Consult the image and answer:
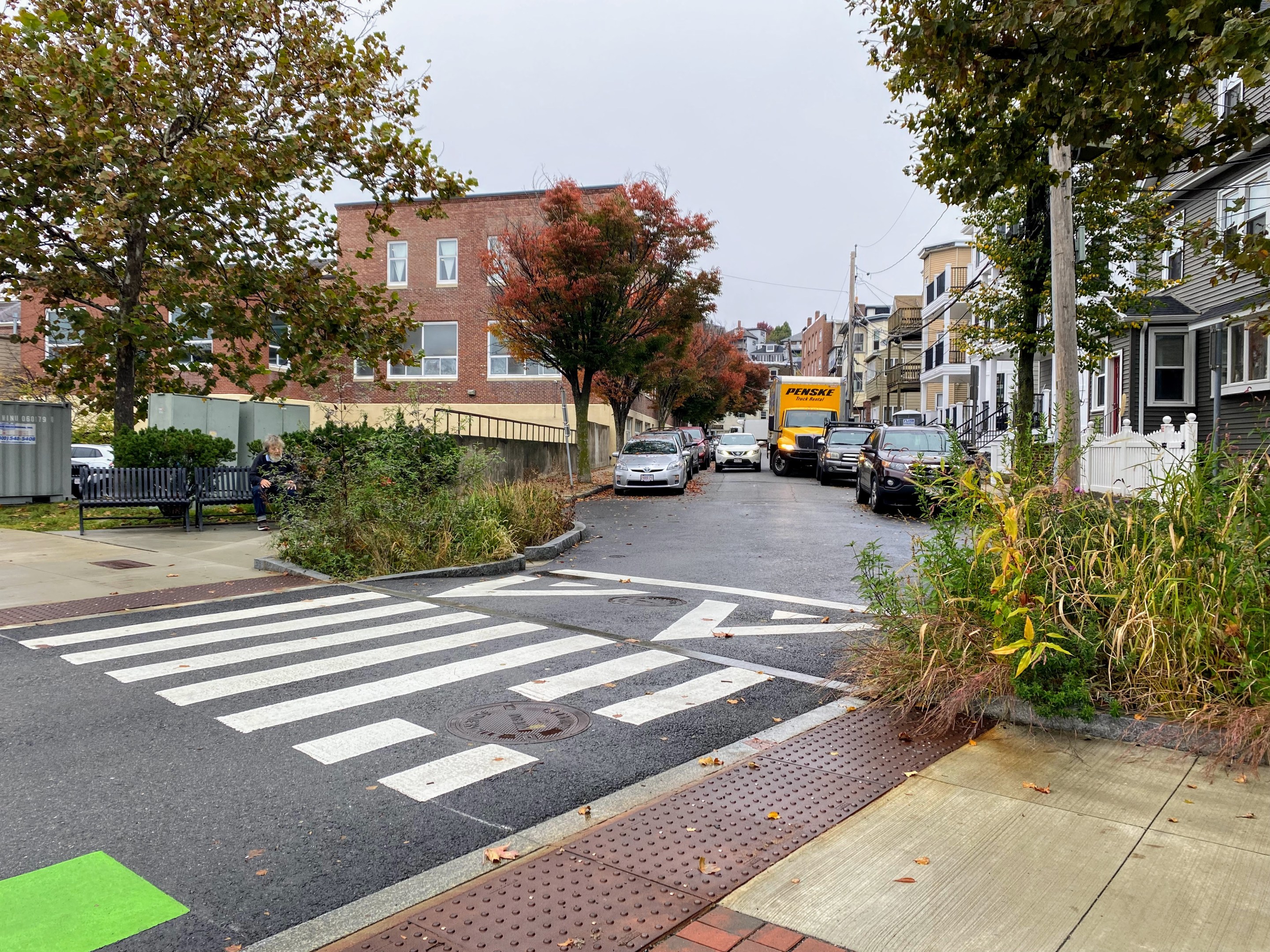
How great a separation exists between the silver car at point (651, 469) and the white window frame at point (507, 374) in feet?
38.3

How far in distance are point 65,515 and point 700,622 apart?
13.7m

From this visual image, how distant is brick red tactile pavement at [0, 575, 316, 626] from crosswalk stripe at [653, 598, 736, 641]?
434 cm

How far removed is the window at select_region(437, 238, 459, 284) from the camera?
38.0 meters

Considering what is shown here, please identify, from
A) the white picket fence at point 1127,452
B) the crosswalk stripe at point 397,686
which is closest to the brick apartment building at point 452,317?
the white picket fence at point 1127,452

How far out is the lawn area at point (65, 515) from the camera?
15719mm

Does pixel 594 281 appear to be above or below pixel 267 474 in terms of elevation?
above

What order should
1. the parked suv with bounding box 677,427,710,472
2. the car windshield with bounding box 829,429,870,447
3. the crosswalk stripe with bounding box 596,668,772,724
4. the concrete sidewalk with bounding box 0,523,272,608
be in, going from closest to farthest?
1. the crosswalk stripe with bounding box 596,668,772,724
2. the concrete sidewalk with bounding box 0,523,272,608
3. the car windshield with bounding box 829,429,870,447
4. the parked suv with bounding box 677,427,710,472

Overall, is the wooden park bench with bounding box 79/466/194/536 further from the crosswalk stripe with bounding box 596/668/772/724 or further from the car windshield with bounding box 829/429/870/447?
the car windshield with bounding box 829/429/870/447

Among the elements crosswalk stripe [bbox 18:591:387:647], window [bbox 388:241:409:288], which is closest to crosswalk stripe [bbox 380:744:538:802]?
crosswalk stripe [bbox 18:591:387:647]

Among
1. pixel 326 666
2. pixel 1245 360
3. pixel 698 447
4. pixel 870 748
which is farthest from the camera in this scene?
pixel 698 447

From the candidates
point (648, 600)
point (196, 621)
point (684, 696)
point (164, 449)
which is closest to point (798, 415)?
point (164, 449)

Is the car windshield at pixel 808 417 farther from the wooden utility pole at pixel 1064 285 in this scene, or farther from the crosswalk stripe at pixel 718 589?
the crosswalk stripe at pixel 718 589

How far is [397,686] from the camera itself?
6.43 m

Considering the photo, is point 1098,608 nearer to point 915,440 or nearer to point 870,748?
point 870,748
